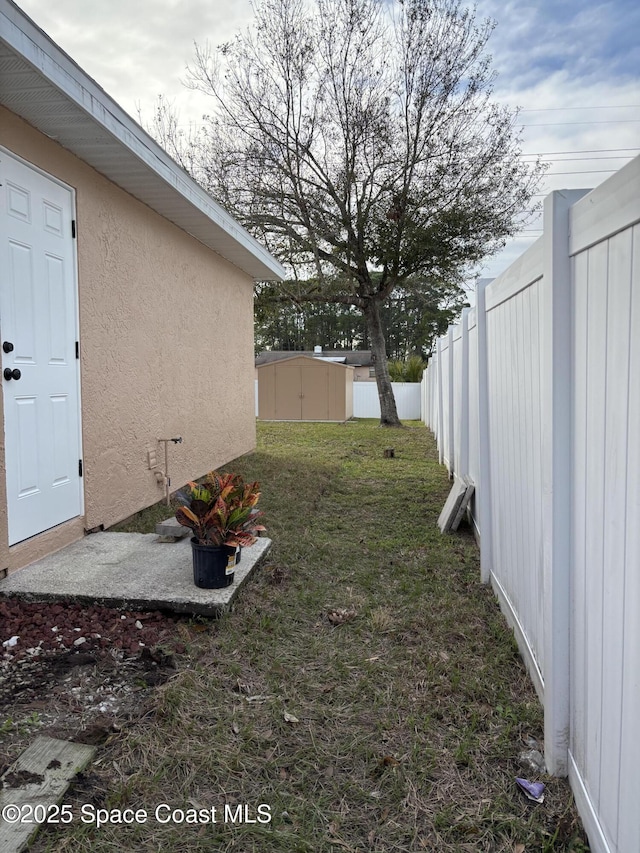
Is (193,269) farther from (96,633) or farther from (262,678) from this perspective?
(262,678)

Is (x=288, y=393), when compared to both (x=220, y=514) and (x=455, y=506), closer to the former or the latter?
(x=455, y=506)

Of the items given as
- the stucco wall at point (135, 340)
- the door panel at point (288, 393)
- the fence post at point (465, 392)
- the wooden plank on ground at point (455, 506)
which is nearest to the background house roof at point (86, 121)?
the stucco wall at point (135, 340)

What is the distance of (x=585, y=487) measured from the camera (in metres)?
1.62

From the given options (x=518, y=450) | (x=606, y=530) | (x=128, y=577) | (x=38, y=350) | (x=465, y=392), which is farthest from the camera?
(x=465, y=392)

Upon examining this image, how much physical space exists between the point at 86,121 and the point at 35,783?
352cm

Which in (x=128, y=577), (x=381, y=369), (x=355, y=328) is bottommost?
(x=128, y=577)

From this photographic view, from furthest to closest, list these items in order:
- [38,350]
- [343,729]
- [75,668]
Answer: [38,350] < [75,668] < [343,729]

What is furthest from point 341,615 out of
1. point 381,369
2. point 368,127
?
point 381,369

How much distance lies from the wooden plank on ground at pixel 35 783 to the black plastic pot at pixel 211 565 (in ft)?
4.07

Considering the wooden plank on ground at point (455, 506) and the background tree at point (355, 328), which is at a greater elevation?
the background tree at point (355, 328)

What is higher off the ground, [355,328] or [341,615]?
[355,328]

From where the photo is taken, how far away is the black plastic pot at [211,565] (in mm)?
3139

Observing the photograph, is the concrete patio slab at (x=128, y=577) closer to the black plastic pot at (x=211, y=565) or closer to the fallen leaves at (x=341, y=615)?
the black plastic pot at (x=211, y=565)

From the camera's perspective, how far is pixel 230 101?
1330 cm
